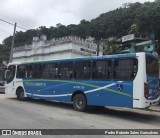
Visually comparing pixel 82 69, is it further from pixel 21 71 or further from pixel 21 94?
pixel 21 94

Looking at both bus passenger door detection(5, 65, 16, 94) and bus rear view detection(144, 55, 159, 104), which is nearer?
bus rear view detection(144, 55, 159, 104)

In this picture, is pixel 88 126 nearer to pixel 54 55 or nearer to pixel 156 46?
pixel 156 46

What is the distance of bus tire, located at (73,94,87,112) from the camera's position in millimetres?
15000

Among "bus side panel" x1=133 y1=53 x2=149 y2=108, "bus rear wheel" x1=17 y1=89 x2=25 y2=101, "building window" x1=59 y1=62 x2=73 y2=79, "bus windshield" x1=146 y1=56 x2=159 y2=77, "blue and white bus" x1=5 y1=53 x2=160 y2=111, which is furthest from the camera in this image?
"bus rear wheel" x1=17 y1=89 x2=25 y2=101

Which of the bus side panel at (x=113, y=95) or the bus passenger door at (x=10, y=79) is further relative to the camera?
the bus passenger door at (x=10, y=79)

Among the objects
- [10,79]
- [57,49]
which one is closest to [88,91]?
[10,79]

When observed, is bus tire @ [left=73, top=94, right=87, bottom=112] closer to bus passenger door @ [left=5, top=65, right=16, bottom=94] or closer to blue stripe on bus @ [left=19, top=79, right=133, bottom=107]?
blue stripe on bus @ [left=19, top=79, right=133, bottom=107]

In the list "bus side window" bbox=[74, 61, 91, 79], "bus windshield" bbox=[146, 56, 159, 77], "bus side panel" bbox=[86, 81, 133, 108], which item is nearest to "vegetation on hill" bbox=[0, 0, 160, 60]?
"bus side window" bbox=[74, 61, 91, 79]

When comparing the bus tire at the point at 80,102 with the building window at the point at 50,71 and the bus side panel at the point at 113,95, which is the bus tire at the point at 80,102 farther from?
the building window at the point at 50,71

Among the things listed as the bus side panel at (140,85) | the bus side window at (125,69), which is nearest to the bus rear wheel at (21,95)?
the bus side window at (125,69)

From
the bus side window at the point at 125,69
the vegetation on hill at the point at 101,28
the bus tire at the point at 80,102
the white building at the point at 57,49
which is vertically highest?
the vegetation on hill at the point at 101,28

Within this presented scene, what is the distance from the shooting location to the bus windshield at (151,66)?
42.5 feet

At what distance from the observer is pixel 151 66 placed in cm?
1338

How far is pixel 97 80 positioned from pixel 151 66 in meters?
2.69
